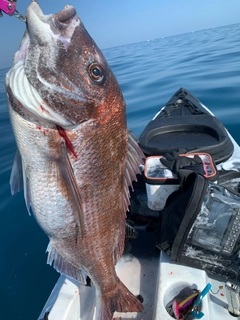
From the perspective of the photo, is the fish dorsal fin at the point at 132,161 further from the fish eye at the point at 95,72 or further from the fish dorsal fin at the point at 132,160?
the fish eye at the point at 95,72

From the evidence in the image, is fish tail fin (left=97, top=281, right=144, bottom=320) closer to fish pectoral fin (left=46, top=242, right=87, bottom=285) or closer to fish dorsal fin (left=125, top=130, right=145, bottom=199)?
fish pectoral fin (left=46, top=242, right=87, bottom=285)

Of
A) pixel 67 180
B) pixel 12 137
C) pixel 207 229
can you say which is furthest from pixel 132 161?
pixel 12 137

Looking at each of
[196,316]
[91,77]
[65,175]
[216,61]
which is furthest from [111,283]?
[216,61]

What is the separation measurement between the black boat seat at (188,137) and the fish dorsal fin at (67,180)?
5.24ft

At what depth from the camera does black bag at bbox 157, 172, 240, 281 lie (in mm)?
2016

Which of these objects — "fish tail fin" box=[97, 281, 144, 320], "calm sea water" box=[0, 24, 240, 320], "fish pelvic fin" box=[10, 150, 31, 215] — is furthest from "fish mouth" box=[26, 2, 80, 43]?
"calm sea water" box=[0, 24, 240, 320]

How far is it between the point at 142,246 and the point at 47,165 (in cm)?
178

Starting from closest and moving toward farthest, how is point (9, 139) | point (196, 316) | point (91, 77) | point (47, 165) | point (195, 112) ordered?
point (91, 77), point (47, 165), point (196, 316), point (195, 112), point (9, 139)

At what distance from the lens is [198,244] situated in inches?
82.6

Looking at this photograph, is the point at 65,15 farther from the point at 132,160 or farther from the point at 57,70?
the point at 132,160

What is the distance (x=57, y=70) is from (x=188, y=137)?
8.61 feet

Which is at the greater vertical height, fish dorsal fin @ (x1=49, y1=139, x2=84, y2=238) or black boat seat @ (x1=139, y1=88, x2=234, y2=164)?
fish dorsal fin @ (x1=49, y1=139, x2=84, y2=238)

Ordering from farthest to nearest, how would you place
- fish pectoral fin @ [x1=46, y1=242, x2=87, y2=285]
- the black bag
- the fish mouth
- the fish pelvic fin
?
the black bag, fish pectoral fin @ [x1=46, y1=242, x2=87, y2=285], the fish pelvic fin, the fish mouth

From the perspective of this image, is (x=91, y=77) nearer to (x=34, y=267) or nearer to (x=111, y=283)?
(x=111, y=283)
